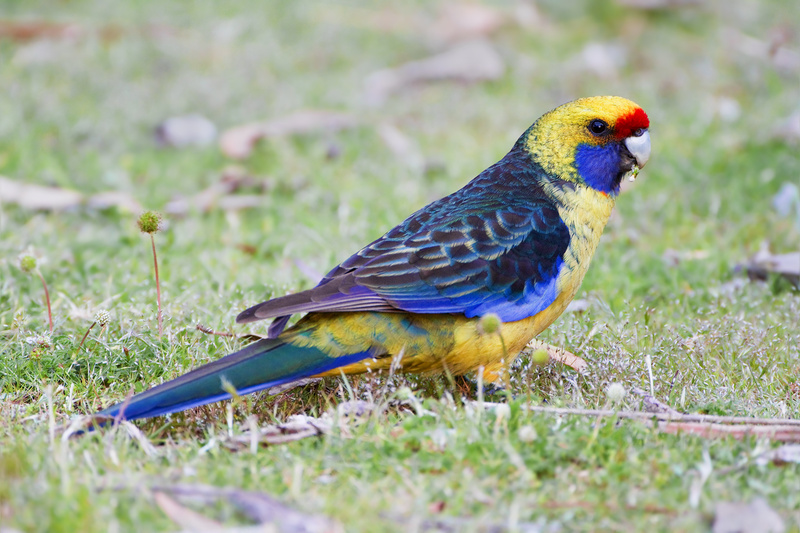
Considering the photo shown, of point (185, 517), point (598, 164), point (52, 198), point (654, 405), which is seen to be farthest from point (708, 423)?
point (52, 198)

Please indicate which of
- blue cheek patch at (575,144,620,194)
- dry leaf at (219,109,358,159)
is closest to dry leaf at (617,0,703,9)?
dry leaf at (219,109,358,159)

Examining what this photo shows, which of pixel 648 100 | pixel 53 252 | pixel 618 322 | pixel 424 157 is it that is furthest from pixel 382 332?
pixel 648 100

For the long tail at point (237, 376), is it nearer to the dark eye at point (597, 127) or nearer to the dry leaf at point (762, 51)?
the dark eye at point (597, 127)

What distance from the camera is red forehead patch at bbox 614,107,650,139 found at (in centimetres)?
330

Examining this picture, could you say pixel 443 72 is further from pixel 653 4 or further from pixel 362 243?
pixel 362 243

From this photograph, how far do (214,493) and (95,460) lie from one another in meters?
0.45

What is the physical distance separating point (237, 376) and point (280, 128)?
11.9ft

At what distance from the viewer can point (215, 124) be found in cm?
622

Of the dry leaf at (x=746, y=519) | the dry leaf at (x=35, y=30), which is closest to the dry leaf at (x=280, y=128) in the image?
the dry leaf at (x=35, y=30)

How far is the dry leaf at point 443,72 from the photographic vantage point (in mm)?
7035

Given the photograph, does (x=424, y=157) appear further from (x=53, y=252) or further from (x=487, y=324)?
(x=487, y=324)

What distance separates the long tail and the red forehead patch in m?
1.32

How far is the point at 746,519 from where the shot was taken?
2.03 meters

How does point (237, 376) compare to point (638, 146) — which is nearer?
point (237, 376)
